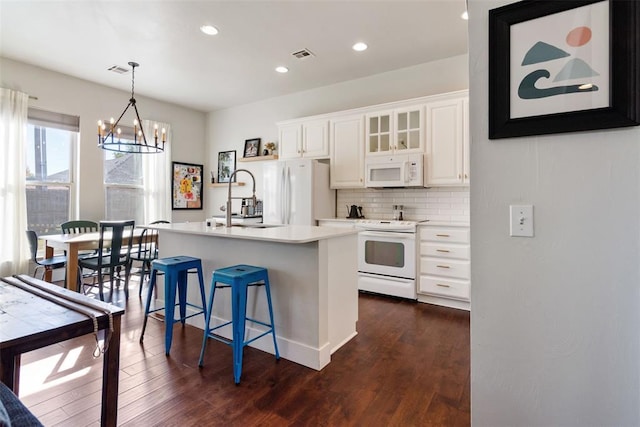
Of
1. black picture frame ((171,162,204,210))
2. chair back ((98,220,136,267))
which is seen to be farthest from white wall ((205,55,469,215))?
chair back ((98,220,136,267))

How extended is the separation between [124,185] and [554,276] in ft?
18.6

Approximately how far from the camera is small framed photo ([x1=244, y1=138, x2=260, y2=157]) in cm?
561

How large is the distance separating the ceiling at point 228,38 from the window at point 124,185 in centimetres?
108

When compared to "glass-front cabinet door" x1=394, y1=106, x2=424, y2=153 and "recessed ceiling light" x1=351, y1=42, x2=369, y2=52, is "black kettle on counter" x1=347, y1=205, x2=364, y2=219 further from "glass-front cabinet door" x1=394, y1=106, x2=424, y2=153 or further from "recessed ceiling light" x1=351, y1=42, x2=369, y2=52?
"recessed ceiling light" x1=351, y1=42, x2=369, y2=52

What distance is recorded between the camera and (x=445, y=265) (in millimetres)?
3488

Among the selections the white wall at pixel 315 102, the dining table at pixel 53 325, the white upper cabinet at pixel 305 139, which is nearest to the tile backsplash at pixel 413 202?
the white upper cabinet at pixel 305 139

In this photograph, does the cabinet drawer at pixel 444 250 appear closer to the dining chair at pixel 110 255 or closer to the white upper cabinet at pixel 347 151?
the white upper cabinet at pixel 347 151

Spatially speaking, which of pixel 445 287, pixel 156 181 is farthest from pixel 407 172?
pixel 156 181

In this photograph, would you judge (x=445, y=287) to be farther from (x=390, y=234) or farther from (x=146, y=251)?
(x=146, y=251)

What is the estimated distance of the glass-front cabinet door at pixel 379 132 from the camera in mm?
4051

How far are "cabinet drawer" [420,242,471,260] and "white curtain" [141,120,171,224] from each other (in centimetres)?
431

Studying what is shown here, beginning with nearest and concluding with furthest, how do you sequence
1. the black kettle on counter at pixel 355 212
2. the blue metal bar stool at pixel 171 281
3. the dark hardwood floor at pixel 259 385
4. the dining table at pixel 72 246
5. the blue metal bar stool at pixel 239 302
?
the dark hardwood floor at pixel 259 385
the blue metal bar stool at pixel 239 302
the blue metal bar stool at pixel 171 281
the dining table at pixel 72 246
the black kettle on counter at pixel 355 212

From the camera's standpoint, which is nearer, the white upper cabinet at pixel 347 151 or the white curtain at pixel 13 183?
the white curtain at pixel 13 183

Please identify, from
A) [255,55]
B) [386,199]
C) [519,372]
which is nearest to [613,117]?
[519,372]
